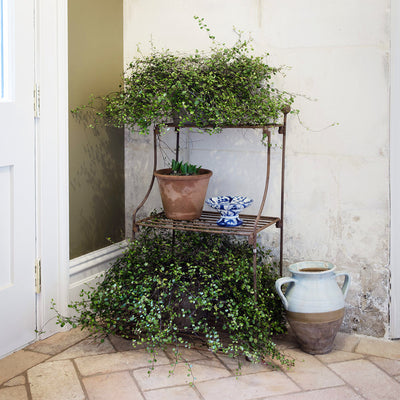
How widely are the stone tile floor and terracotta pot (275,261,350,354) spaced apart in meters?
0.08

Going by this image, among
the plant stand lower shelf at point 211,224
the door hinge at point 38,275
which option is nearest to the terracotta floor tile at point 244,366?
the plant stand lower shelf at point 211,224

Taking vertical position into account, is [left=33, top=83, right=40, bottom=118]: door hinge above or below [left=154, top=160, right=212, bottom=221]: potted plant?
above

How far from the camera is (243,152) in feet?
8.80

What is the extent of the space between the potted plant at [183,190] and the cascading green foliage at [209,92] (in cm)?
22

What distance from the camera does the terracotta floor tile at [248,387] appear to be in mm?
1972

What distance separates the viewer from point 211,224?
243 cm

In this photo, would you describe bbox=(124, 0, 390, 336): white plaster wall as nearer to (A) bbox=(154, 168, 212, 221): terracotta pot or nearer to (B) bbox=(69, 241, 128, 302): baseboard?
(A) bbox=(154, 168, 212, 221): terracotta pot

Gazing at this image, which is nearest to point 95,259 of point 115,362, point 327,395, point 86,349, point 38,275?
point 38,275

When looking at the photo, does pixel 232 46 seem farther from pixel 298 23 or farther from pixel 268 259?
pixel 268 259

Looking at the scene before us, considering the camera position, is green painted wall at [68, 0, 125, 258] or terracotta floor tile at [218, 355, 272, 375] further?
green painted wall at [68, 0, 125, 258]

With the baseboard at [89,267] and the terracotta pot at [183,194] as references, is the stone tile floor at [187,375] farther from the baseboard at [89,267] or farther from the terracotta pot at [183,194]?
the terracotta pot at [183,194]

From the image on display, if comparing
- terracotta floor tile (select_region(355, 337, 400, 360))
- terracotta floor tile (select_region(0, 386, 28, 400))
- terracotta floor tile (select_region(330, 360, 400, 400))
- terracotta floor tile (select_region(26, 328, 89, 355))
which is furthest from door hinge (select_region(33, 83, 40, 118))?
terracotta floor tile (select_region(355, 337, 400, 360))

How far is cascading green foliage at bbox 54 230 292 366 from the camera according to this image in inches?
85.4

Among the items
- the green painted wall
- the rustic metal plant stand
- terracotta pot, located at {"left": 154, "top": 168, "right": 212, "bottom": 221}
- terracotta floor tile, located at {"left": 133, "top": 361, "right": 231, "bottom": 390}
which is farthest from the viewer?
the green painted wall
